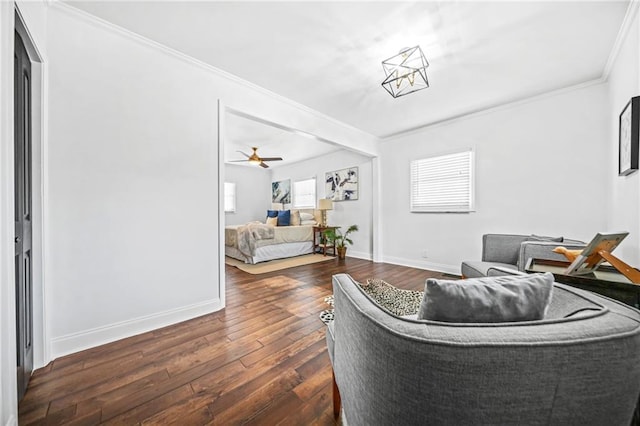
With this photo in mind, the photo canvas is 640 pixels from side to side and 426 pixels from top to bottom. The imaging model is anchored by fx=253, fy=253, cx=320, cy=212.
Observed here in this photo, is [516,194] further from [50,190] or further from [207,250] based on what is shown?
[50,190]

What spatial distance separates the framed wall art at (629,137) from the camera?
5.75 ft

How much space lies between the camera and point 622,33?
2039 millimetres

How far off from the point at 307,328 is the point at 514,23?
9.73 feet

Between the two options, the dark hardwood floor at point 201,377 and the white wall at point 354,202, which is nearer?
the dark hardwood floor at point 201,377

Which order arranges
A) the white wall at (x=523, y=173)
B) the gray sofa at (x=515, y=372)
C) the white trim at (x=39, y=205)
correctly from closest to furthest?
the gray sofa at (x=515, y=372) → the white trim at (x=39, y=205) → the white wall at (x=523, y=173)

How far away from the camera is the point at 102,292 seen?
6.41ft

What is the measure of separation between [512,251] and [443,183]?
1659mm

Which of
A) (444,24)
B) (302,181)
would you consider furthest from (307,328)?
(302,181)

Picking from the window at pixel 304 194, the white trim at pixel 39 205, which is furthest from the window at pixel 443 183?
the white trim at pixel 39 205

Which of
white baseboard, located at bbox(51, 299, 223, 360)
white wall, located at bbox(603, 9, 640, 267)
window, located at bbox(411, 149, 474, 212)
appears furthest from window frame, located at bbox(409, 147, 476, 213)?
white baseboard, located at bbox(51, 299, 223, 360)

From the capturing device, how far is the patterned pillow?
2326mm

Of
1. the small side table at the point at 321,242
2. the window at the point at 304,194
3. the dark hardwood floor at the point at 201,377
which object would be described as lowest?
the dark hardwood floor at the point at 201,377

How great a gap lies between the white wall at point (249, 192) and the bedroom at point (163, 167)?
454cm

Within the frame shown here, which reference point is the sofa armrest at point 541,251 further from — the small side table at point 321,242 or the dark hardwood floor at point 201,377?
the small side table at point 321,242
